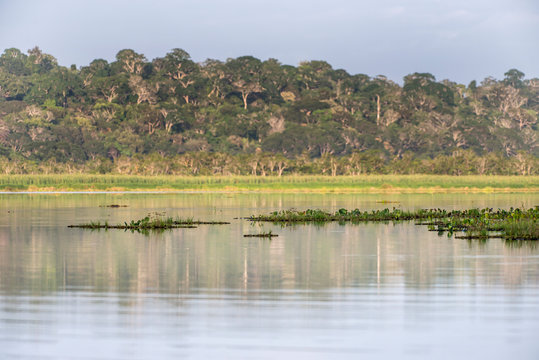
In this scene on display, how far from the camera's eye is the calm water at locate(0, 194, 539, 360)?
48.8 ft

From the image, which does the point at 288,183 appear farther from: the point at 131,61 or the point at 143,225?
the point at 131,61

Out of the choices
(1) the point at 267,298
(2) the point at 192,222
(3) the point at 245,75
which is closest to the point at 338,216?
(2) the point at 192,222

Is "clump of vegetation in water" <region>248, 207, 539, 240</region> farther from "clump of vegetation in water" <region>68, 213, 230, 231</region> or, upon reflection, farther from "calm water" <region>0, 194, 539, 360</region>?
"clump of vegetation in water" <region>68, 213, 230, 231</region>

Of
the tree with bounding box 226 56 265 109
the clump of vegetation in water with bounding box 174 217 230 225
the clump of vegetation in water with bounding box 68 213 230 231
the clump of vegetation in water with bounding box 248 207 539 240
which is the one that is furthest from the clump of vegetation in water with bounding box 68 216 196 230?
the tree with bounding box 226 56 265 109

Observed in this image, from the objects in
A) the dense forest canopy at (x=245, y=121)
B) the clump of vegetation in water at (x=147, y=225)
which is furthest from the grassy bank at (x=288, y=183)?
the clump of vegetation in water at (x=147, y=225)

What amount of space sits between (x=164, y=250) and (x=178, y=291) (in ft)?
29.8

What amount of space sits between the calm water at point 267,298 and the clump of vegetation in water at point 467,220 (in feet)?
4.02

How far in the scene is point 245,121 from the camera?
164m

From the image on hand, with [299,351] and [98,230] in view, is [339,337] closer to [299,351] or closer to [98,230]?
[299,351]

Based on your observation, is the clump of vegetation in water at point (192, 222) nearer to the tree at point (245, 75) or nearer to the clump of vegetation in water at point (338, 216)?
the clump of vegetation in water at point (338, 216)

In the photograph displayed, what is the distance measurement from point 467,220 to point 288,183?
64.0 meters

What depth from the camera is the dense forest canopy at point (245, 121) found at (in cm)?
12606

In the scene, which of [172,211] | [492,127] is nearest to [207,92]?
[492,127]

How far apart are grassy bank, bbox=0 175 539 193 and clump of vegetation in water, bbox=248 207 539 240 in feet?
177
